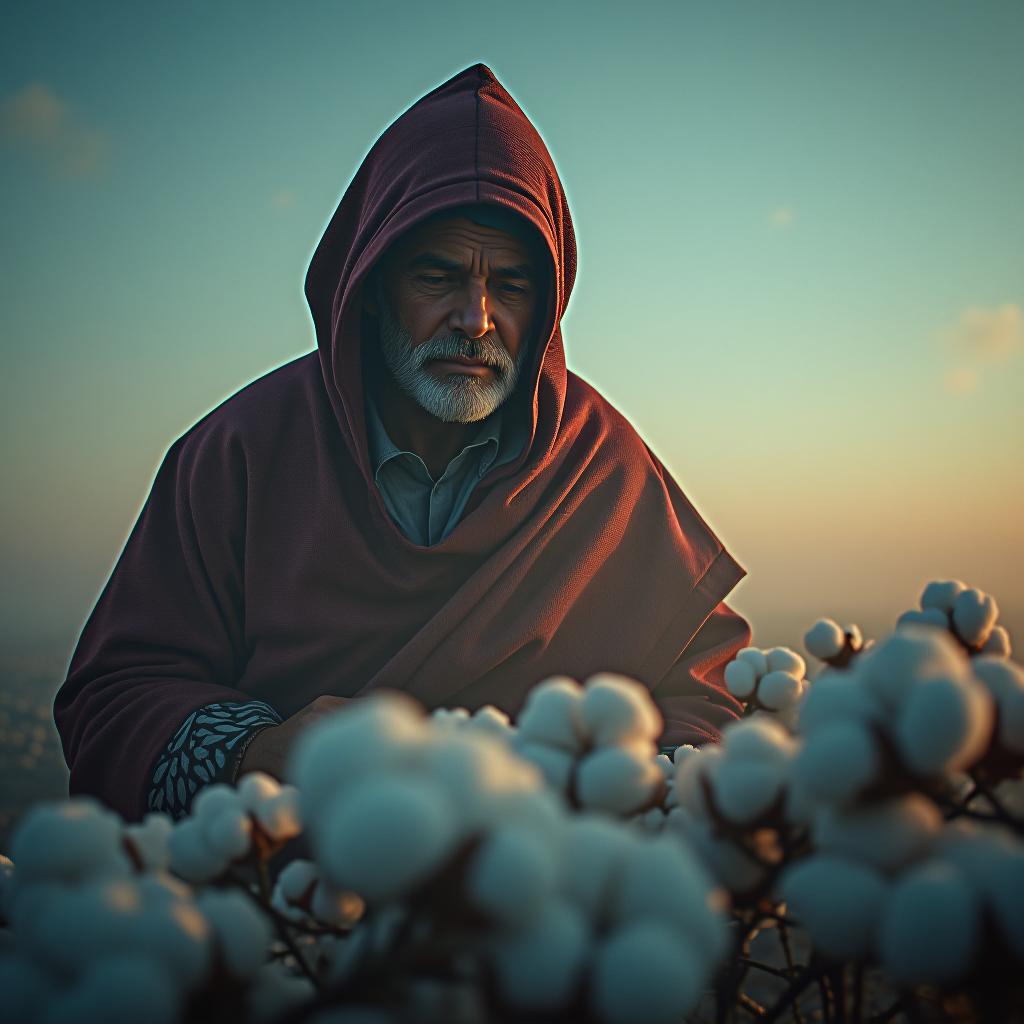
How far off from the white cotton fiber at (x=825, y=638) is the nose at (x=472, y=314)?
1.33 metres

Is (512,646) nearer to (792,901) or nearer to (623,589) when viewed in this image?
(623,589)

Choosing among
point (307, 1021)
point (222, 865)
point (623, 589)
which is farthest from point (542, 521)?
point (307, 1021)

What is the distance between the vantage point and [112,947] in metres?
0.27

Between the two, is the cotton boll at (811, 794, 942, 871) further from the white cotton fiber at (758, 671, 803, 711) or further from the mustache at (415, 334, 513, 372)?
the mustache at (415, 334, 513, 372)

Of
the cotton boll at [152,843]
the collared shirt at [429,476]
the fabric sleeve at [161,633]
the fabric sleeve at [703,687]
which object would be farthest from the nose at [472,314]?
the cotton boll at [152,843]

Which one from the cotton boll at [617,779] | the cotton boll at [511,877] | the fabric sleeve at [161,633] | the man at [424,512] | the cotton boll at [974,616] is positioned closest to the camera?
the cotton boll at [511,877]

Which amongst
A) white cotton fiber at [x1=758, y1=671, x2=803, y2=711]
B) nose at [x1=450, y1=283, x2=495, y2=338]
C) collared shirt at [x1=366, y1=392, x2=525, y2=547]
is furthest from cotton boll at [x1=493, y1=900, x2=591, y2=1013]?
nose at [x1=450, y1=283, x2=495, y2=338]

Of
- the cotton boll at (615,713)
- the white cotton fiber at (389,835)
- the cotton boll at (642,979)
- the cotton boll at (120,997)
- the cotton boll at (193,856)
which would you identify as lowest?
the cotton boll at (193,856)

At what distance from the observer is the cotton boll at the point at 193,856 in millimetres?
421

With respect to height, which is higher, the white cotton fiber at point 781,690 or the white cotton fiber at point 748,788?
the white cotton fiber at point 748,788

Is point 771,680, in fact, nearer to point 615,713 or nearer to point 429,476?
point 615,713

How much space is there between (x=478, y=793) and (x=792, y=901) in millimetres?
154

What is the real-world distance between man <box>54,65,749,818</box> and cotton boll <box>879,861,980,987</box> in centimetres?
115

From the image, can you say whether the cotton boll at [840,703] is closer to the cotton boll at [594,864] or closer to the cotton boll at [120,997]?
the cotton boll at [594,864]
